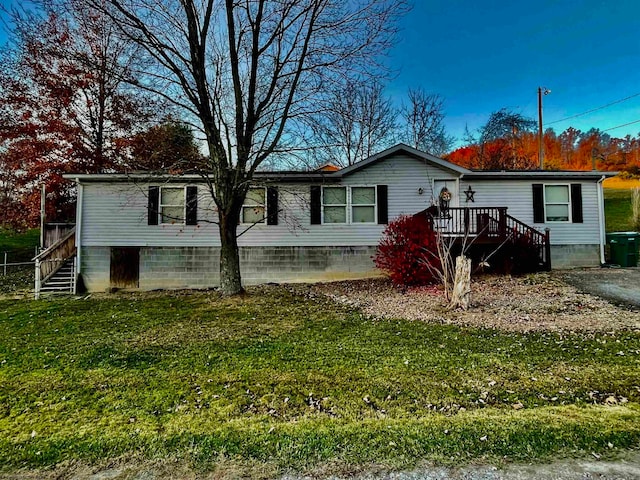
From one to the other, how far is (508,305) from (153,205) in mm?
10937

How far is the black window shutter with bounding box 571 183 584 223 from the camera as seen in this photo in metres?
12.1

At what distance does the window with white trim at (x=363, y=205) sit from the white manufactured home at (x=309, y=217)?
35mm

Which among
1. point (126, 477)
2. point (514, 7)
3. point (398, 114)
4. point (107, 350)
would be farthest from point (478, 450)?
point (398, 114)

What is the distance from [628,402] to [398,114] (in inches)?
887

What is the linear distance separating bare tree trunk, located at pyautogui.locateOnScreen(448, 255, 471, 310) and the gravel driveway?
11.3 feet

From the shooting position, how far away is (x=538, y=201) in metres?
12.1

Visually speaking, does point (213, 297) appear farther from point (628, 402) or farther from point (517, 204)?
point (517, 204)

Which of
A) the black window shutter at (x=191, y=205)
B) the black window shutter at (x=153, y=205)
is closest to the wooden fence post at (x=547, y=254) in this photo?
the black window shutter at (x=191, y=205)

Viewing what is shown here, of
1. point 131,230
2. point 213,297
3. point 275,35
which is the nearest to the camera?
point 275,35

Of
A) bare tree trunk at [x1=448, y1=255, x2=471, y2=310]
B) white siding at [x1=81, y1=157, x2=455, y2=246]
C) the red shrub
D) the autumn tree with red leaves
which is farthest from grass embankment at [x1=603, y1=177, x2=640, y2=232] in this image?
the autumn tree with red leaves

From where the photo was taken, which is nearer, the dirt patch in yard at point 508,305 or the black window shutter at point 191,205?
the dirt patch in yard at point 508,305

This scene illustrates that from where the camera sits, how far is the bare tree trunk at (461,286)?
281 inches

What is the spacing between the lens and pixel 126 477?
231cm

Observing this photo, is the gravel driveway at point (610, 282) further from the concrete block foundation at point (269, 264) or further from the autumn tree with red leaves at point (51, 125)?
the autumn tree with red leaves at point (51, 125)
